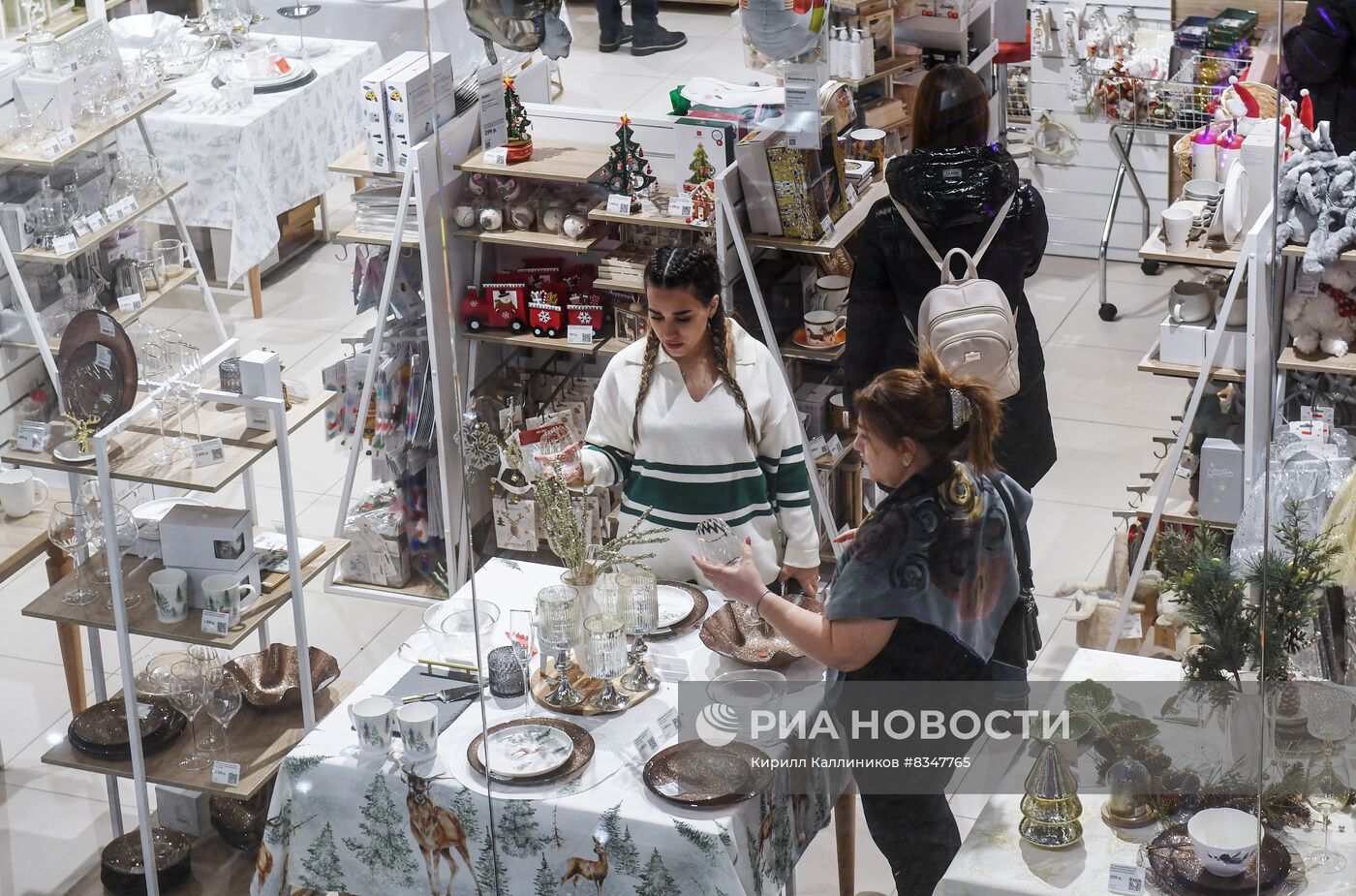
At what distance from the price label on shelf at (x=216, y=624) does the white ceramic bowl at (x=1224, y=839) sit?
1.93 m

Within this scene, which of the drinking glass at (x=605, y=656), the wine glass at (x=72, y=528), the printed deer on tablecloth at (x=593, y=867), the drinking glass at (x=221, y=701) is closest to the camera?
the printed deer on tablecloth at (x=593, y=867)

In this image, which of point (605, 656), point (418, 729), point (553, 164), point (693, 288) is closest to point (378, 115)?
point (553, 164)

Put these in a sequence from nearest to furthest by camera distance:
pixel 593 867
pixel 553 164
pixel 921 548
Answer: pixel 921 548
pixel 593 867
pixel 553 164

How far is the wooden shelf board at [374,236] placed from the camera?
4887 millimetres

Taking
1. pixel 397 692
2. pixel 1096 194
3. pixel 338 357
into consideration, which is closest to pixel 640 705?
pixel 397 692

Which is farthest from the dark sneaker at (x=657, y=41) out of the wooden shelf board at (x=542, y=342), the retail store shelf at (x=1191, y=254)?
the retail store shelf at (x=1191, y=254)

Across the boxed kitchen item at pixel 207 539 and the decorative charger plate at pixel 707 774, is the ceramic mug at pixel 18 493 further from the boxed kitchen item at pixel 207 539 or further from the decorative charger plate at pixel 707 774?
the decorative charger plate at pixel 707 774

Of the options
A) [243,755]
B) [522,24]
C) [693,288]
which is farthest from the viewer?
[522,24]

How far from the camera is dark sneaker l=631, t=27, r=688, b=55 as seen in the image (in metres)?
4.15

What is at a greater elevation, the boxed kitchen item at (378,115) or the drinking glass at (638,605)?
the boxed kitchen item at (378,115)

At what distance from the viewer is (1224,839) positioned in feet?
9.83

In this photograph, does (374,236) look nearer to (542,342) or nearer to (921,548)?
(542,342)

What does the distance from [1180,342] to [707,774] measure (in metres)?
1.37

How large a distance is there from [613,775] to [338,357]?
2117 millimetres
